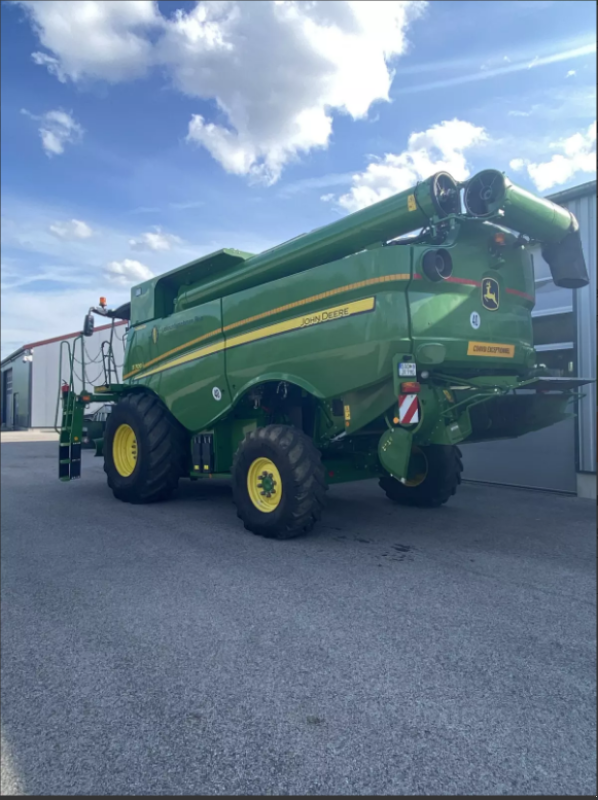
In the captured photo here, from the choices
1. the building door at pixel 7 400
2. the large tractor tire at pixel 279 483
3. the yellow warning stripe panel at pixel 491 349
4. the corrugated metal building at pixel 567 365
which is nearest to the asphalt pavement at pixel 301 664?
the large tractor tire at pixel 279 483

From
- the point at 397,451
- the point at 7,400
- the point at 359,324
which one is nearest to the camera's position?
the point at 397,451

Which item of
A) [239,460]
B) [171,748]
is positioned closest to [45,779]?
[171,748]

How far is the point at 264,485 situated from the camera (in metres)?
6.00

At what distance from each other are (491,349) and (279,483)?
95.5 inches

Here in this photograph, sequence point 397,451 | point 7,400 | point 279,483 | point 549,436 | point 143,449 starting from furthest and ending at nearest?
1. point 7,400
2. point 549,436
3. point 143,449
4. point 279,483
5. point 397,451

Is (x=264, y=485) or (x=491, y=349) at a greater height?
(x=491, y=349)

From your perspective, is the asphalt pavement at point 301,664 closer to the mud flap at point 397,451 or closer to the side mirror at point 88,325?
the mud flap at point 397,451

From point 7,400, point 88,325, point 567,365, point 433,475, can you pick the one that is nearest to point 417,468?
point 433,475

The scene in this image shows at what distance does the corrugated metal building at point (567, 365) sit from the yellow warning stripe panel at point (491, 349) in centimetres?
194

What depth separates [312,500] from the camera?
5602 mm

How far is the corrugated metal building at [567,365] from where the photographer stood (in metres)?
7.77

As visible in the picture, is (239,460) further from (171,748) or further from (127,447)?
(171,748)

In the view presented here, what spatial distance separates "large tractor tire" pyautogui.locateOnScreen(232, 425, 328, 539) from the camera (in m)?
5.57

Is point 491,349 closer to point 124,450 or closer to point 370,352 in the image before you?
point 370,352
